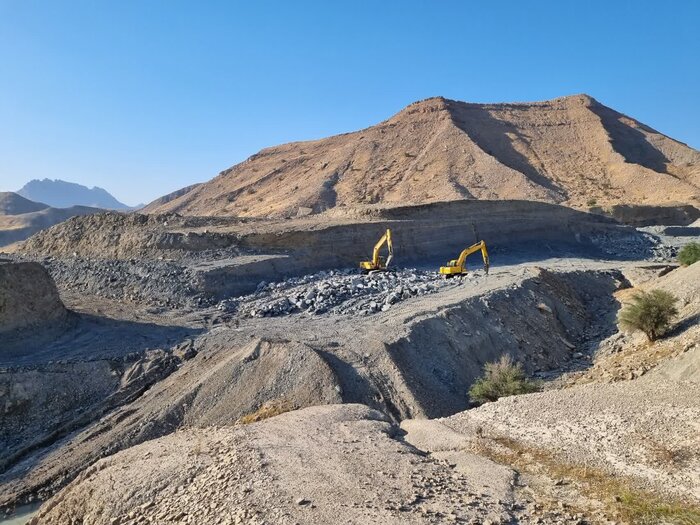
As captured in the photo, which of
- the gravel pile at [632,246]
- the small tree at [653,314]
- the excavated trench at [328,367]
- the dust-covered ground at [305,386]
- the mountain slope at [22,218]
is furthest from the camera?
the mountain slope at [22,218]

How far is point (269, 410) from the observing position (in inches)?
448

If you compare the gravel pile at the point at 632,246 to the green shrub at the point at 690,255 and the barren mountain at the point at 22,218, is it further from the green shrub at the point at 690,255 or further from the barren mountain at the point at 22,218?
the barren mountain at the point at 22,218

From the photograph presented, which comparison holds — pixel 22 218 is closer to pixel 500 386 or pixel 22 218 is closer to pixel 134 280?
pixel 134 280

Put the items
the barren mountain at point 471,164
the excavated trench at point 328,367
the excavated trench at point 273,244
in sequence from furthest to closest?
the barren mountain at point 471,164 → the excavated trench at point 273,244 → the excavated trench at point 328,367

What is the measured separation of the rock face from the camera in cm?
1526

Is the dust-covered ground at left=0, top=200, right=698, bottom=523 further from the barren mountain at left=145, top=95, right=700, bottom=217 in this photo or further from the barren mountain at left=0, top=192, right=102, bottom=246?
the barren mountain at left=0, top=192, right=102, bottom=246

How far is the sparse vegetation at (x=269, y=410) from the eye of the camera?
11.1 meters

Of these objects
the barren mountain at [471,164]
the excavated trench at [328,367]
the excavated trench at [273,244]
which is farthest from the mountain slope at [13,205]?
the excavated trench at [328,367]

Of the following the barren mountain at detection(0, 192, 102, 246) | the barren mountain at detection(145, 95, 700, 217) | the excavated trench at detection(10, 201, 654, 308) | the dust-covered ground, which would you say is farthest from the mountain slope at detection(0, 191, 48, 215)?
the dust-covered ground

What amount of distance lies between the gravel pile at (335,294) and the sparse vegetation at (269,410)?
19.9 feet

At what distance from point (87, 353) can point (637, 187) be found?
169 feet

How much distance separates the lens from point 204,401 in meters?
12.0

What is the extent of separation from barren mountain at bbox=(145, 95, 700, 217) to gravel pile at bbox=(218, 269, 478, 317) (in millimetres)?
24288

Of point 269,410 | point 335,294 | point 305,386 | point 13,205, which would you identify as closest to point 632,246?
point 335,294
